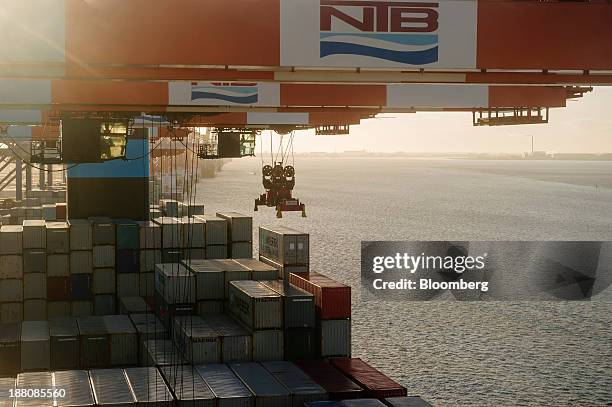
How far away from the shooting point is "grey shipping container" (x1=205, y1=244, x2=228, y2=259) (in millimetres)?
35781

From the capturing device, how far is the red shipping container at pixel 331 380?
21.7m

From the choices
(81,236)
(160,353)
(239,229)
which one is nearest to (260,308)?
(160,353)

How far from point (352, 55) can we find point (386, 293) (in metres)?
53.1

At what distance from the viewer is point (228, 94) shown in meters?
14.3

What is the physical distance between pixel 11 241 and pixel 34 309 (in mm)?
2667

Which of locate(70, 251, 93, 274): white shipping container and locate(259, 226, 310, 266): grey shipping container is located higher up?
locate(259, 226, 310, 266): grey shipping container

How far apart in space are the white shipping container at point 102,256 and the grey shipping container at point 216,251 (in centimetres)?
397

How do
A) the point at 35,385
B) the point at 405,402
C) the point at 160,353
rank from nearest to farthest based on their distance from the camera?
the point at 405,402, the point at 35,385, the point at 160,353

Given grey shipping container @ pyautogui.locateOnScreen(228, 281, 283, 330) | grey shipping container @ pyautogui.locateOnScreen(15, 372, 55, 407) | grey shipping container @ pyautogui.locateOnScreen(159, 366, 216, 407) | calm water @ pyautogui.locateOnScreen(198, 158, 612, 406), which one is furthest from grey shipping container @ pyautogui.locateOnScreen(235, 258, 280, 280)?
grey shipping container @ pyautogui.locateOnScreen(15, 372, 55, 407)

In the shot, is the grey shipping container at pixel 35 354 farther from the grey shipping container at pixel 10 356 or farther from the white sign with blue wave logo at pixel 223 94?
the white sign with blue wave logo at pixel 223 94

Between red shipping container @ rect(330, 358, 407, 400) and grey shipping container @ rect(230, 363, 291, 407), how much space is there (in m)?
2.20

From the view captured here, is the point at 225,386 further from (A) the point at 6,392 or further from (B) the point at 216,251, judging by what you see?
(B) the point at 216,251

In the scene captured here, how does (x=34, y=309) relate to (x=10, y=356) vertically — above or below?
above

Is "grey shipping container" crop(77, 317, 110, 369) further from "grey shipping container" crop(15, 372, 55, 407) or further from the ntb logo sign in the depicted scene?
the ntb logo sign
